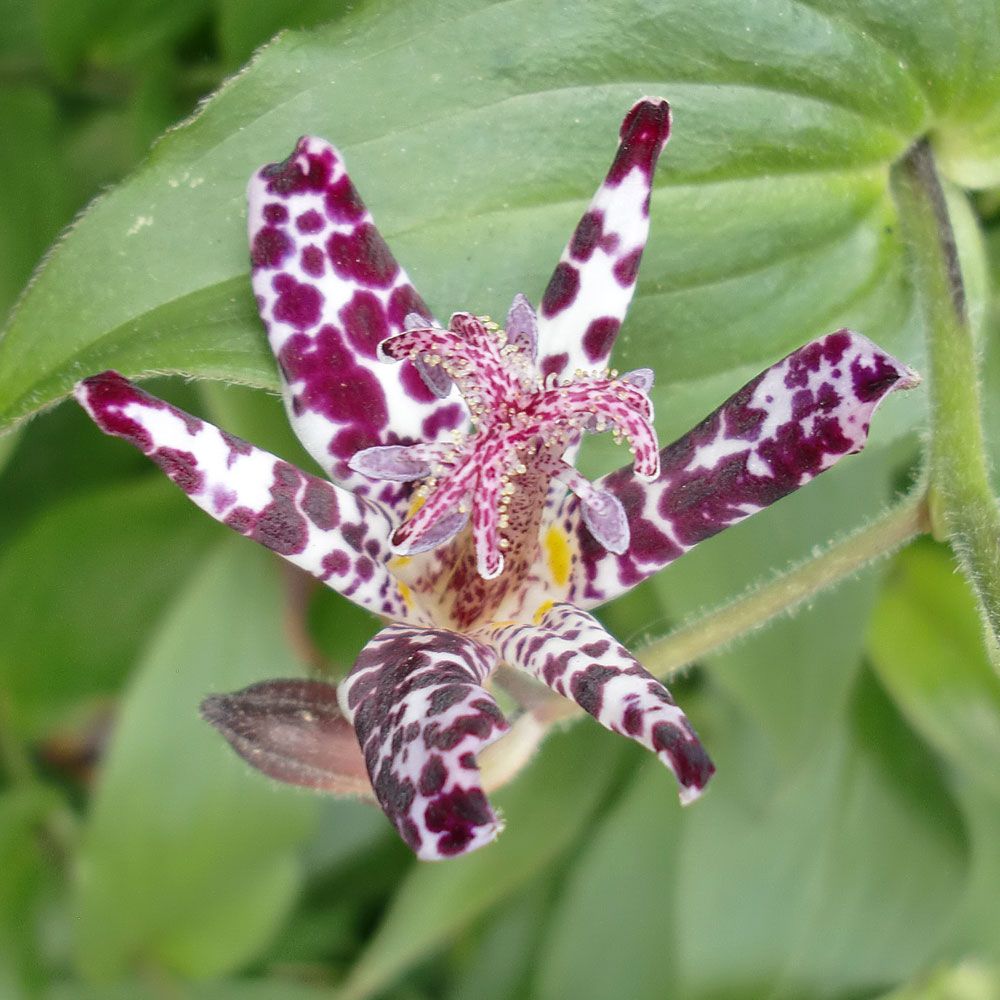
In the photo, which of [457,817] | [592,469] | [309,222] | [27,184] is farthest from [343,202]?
→ [27,184]

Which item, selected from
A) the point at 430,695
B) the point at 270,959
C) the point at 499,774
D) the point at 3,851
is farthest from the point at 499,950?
the point at 430,695

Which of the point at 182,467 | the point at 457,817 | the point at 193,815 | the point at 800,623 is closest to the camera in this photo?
the point at 457,817

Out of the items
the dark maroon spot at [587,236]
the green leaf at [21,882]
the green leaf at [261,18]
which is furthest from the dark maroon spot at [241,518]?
the green leaf at [21,882]

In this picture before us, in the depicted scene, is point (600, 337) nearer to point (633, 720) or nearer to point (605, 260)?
point (605, 260)

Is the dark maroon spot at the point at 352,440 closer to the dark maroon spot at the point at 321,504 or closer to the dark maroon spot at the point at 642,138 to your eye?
the dark maroon spot at the point at 321,504

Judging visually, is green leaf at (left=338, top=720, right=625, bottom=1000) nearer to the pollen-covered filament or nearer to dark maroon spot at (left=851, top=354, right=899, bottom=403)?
the pollen-covered filament

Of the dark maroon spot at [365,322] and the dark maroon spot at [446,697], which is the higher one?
the dark maroon spot at [365,322]

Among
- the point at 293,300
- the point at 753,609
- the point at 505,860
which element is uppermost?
the point at 293,300
